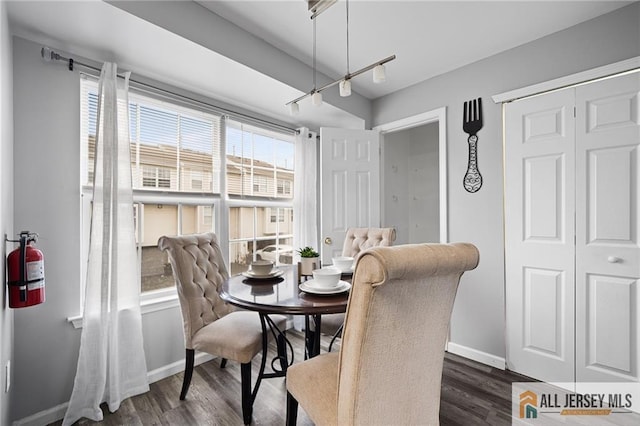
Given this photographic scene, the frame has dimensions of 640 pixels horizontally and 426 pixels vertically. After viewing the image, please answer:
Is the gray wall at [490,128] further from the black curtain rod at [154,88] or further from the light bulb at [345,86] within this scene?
the black curtain rod at [154,88]

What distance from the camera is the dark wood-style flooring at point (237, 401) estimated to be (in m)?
1.83

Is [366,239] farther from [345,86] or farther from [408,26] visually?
[408,26]

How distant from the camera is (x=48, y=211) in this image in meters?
1.85

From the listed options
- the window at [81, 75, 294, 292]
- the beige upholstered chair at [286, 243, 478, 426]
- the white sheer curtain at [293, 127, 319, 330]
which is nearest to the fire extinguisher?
the window at [81, 75, 294, 292]

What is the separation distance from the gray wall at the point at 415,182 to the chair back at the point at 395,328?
3246mm

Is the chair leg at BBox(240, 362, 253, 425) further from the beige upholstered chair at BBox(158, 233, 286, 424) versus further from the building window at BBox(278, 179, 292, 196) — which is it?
the building window at BBox(278, 179, 292, 196)

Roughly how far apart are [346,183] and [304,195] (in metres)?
0.49

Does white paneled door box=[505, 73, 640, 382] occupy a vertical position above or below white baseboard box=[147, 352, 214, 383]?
above

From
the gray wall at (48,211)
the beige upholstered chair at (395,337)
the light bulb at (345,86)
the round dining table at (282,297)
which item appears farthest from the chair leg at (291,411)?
the light bulb at (345,86)

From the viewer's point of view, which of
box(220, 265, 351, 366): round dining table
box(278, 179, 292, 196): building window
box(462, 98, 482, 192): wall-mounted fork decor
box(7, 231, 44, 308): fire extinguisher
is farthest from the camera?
box(278, 179, 292, 196): building window

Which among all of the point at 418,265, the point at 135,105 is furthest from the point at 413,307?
the point at 135,105

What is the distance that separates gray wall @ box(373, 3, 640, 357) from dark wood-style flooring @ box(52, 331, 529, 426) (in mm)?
436

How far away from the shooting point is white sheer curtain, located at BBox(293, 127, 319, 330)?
3383 millimetres

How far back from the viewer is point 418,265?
0.90m
